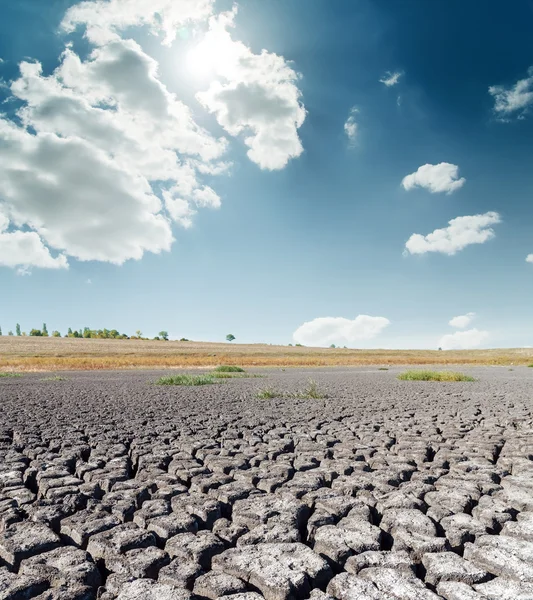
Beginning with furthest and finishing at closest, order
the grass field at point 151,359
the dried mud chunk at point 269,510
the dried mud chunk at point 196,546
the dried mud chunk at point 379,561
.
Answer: the grass field at point 151,359, the dried mud chunk at point 269,510, the dried mud chunk at point 196,546, the dried mud chunk at point 379,561

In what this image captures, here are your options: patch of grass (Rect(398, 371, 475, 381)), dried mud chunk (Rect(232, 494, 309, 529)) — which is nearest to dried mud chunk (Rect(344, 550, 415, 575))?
dried mud chunk (Rect(232, 494, 309, 529))

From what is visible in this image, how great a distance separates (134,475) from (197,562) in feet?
5.54

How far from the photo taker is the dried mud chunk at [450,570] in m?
1.80

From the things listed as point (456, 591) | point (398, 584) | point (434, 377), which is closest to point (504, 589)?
point (456, 591)

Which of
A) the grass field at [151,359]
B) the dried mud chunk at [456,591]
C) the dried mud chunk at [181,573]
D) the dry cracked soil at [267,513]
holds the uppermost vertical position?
the dried mud chunk at [456,591]

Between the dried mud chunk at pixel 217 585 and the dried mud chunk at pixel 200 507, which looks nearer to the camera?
the dried mud chunk at pixel 217 585

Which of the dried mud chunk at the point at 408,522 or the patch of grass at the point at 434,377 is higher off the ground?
the dried mud chunk at the point at 408,522

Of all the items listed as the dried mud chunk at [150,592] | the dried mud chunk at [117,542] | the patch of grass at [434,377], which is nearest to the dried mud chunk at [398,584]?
the dried mud chunk at [150,592]

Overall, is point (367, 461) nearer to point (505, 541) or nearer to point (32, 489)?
point (505, 541)


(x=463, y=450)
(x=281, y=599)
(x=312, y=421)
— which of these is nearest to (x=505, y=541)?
(x=281, y=599)

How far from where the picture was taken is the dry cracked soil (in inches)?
70.8

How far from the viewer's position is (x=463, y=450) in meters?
4.07

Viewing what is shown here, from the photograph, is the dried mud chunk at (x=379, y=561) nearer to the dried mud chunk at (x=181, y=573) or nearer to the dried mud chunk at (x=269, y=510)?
the dried mud chunk at (x=269, y=510)

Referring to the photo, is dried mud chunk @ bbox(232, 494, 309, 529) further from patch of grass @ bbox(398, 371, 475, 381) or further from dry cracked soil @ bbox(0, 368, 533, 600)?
patch of grass @ bbox(398, 371, 475, 381)
